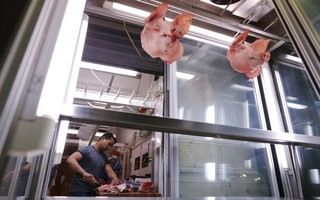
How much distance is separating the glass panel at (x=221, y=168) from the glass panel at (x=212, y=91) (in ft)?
0.74

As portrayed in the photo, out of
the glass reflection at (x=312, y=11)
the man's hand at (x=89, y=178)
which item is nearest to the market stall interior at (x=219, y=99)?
the man's hand at (x=89, y=178)

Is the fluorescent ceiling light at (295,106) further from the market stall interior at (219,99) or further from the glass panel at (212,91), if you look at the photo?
the glass panel at (212,91)

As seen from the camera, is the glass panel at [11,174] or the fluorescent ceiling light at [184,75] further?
the fluorescent ceiling light at [184,75]

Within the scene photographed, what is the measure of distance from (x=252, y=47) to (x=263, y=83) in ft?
3.23

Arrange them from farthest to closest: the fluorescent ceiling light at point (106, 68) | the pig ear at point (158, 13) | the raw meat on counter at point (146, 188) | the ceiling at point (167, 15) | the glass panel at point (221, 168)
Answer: the fluorescent ceiling light at point (106, 68) → the ceiling at point (167, 15) → the raw meat on counter at point (146, 188) → the glass panel at point (221, 168) → the pig ear at point (158, 13)

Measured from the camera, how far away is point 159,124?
832 millimetres

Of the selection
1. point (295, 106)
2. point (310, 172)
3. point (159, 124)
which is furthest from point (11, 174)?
point (295, 106)

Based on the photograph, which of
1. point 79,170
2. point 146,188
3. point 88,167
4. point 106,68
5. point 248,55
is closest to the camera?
point 248,55

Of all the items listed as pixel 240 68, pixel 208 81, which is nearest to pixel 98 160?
pixel 208 81

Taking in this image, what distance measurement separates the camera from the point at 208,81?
81.2 inches

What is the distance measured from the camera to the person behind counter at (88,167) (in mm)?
2219

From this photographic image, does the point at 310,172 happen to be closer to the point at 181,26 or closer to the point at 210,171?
the point at 210,171

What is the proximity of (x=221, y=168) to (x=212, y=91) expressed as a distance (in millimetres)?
737

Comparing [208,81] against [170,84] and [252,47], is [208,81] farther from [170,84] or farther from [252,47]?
[252,47]
